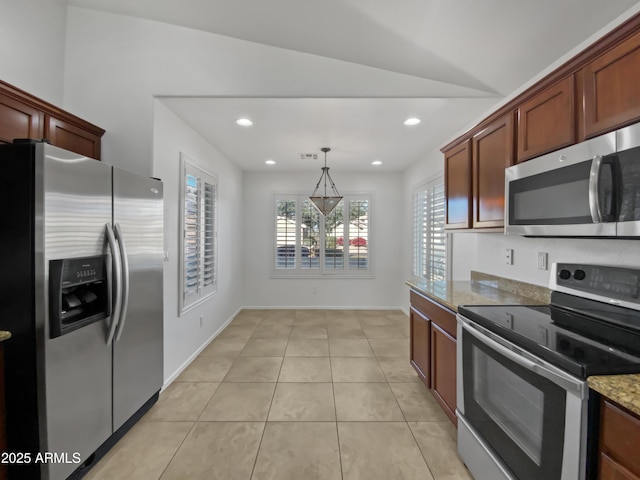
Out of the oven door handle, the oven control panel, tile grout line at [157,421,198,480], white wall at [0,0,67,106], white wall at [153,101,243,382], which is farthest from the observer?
white wall at [153,101,243,382]

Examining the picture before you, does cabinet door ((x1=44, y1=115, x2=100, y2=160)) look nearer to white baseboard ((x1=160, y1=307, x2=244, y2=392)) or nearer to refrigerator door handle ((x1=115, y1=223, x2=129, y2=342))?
refrigerator door handle ((x1=115, y1=223, x2=129, y2=342))

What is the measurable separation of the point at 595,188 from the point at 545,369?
0.78 m

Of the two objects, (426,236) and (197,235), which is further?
(426,236)

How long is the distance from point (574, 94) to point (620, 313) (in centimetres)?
109

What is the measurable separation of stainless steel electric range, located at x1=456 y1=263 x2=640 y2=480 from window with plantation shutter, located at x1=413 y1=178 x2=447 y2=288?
1.79m

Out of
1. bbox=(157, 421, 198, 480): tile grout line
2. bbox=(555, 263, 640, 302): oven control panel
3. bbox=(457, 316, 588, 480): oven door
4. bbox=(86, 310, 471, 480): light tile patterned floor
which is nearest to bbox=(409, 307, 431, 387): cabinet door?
bbox=(86, 310, 471, 480): light tile patterned floor

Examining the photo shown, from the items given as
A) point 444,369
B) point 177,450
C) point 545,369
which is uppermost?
point 545,369

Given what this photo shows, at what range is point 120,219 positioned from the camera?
6.23 feet

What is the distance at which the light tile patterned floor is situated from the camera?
5.74 ft

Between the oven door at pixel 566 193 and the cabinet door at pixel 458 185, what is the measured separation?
55cm

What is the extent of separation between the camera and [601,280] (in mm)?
1479

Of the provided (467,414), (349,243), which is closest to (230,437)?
(467,414)

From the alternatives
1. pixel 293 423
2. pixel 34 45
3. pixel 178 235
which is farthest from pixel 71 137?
pixel 293 423

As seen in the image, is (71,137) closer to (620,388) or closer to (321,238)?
(620,388)
